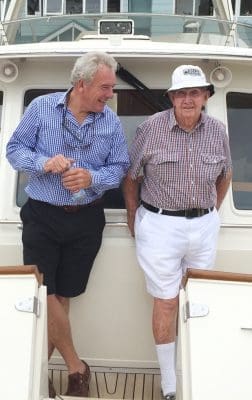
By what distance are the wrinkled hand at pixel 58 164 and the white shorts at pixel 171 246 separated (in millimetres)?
519

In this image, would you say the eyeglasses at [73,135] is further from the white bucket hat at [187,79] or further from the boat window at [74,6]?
the boat window at [74,6]

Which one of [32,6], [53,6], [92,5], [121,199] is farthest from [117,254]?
[92,5]

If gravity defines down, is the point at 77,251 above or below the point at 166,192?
below

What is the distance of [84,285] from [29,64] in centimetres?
124

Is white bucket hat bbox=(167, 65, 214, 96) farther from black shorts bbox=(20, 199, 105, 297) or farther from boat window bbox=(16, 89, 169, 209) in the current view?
black shorts bbox=(20, 199, 105, 297)

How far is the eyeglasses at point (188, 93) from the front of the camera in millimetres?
2916

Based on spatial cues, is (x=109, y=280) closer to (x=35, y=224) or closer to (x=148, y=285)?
(x=148, y=285)

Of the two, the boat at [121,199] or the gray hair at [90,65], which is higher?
the gray hair at [90,65]

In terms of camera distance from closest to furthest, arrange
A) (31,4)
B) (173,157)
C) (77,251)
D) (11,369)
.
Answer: (11,369), (173,157), (77,251), (31,4)

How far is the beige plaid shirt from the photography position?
2984 mm

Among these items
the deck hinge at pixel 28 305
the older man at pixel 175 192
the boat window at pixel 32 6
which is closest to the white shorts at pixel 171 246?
the older man at pixel 175 192

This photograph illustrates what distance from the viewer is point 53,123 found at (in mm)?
2990

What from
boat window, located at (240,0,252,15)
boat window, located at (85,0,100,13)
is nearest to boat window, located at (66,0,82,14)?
boat window, located at (85,0,100,13)

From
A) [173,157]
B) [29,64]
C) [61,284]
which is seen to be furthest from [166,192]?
[29,64]
